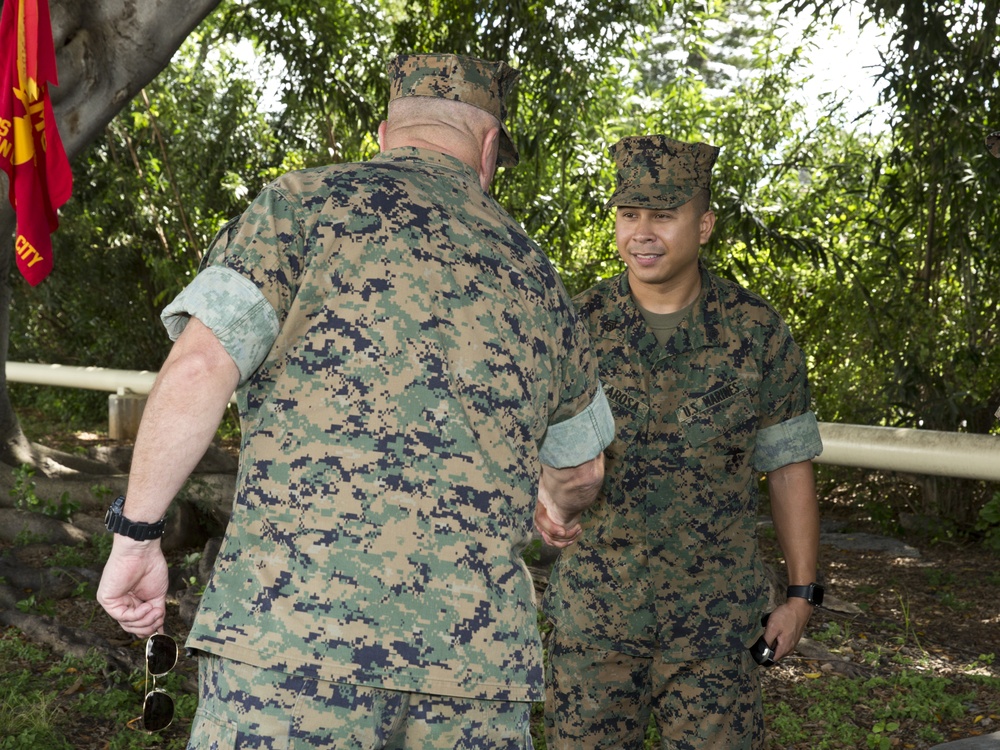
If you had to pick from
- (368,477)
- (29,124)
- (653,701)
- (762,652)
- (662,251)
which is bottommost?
(653,701)

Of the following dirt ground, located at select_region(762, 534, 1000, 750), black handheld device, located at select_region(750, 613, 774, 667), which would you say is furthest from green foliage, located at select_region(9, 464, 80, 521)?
black handheld device, located at select_region(750, 613, 774, 667)

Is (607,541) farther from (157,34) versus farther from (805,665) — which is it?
(157,34)

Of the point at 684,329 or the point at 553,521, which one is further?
the point at 684,329

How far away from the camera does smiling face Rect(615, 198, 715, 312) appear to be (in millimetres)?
3064

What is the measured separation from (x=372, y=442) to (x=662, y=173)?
1579 mm

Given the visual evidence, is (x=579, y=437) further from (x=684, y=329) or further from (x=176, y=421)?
(x=684, y=329)

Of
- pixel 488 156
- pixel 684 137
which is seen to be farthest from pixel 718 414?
pixel 684 137

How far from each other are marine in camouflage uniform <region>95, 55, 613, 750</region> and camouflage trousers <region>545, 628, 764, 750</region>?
99cm

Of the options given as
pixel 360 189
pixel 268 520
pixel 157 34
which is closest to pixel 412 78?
pixel 360 189

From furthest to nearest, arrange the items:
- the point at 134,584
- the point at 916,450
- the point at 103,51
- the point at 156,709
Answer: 1. the point at 916,450
2. the point at 103,51
3. the point at 156,709
4. the point at 134,584

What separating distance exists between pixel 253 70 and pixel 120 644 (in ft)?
25.1

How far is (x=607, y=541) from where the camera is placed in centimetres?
302

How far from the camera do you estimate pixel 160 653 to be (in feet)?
7.45

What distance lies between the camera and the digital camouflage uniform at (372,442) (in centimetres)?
179
